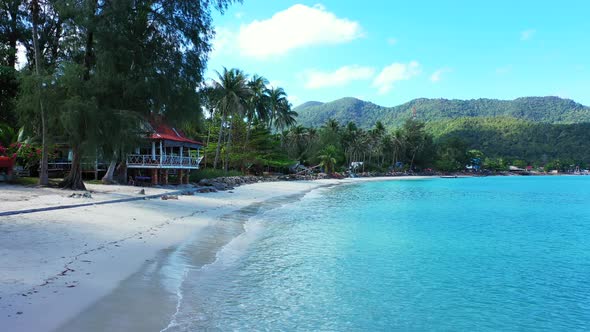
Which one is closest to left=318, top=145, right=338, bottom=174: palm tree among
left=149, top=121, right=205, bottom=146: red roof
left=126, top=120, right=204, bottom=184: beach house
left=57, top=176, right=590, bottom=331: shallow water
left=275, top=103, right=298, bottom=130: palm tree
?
left=275, top=103, right=298, bottom=130: palm tree

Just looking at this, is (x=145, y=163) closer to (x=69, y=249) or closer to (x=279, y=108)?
(x=69, y=249)

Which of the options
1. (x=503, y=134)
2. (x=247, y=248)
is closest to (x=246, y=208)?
(x=247, y=248)

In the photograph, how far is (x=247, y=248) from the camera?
1241cm

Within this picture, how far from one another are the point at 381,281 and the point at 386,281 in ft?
0.43

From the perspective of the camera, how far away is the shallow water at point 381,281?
7191mm

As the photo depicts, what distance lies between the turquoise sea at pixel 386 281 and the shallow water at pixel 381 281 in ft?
0.08

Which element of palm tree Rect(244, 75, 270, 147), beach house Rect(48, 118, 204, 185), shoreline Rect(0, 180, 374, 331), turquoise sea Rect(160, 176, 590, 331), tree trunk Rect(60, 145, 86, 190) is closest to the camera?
shoreline Rect(0, 180, 374, 331)

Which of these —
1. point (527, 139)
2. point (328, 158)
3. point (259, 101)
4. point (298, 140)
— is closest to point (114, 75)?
point (259, 101)

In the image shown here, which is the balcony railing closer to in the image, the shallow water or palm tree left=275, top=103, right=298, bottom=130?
the shallow water

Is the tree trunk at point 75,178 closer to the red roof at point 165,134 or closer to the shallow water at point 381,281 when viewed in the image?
the red roof at point 165,134

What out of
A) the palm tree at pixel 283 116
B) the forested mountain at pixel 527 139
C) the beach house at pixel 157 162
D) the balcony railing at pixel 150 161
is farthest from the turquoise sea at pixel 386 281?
the forested mountain at pixel 527 139

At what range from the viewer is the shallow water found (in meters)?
7.19

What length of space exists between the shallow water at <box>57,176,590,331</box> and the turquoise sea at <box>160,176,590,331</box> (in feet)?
0.08

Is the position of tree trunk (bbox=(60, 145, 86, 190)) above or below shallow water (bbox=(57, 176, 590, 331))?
above
